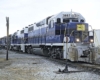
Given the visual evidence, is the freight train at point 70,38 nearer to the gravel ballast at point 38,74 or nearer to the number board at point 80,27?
the number board at point 80,27

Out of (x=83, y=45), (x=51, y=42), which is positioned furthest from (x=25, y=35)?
(x=83, y=45)

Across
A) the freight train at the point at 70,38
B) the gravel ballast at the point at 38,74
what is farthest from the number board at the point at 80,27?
the gravel ballast at the point at 38,74

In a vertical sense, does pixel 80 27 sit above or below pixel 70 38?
above

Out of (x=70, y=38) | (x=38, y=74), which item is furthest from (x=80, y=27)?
(x=38, y=74)

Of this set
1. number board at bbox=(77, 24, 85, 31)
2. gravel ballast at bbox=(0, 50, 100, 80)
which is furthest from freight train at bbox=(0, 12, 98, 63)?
gravel ballast at bbox=(0, 50, 100, 80)

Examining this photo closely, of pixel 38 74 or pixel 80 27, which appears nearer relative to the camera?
pixel 38 74

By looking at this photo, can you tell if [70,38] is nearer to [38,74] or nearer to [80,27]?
[80,27]

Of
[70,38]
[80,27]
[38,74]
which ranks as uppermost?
[80,27]

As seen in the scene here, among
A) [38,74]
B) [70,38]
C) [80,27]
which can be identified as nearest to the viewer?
[38,74]

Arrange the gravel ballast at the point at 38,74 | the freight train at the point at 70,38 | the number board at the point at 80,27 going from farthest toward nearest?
the number board at the point at 80,27 < the freight train at the point at 70,38 < the gravel ballast at the point at 38,74

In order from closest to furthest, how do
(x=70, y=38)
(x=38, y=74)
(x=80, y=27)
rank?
(x=38, y=74) < (x=70, y=38) < (x=80, y=27)

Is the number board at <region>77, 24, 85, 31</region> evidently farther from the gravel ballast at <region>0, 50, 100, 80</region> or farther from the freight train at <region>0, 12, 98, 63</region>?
the gravel ballast at <region>0, 50, 100, 80</region>

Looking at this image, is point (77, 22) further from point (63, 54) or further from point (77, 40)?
point (63, 54)

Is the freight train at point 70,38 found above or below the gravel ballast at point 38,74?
above
